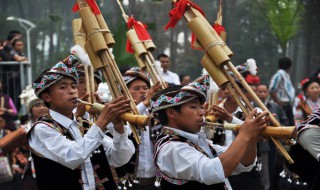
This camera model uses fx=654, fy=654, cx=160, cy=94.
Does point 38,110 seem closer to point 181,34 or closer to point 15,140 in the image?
point 15,140

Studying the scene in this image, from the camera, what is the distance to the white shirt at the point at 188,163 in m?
4.05

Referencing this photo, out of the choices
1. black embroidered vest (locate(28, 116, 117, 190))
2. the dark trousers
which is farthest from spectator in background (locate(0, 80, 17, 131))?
black embroidered vest (locate(28, 116, 117, 190))

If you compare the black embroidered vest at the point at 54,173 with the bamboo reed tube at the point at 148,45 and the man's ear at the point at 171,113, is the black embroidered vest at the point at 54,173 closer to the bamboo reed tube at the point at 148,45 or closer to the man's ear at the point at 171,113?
the man's ear at the point at 171,113

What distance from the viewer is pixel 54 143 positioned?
4.57 metres

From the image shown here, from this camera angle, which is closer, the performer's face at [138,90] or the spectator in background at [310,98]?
the performer's face at [138,90]

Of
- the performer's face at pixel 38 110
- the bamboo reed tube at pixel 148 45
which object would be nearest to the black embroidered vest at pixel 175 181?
the bamboo reed tube at pixel 148 45

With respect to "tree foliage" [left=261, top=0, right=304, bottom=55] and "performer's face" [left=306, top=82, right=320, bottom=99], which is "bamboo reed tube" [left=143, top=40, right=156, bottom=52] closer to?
"performer's face" [left=306, top=82, right=320, bottom=99]

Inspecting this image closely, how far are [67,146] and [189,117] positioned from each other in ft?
2.86

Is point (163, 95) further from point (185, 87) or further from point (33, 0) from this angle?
point (33, 0)

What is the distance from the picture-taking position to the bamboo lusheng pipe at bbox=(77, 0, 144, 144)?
4570mm

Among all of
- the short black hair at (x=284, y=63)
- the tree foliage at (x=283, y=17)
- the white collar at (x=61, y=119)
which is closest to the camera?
the white collar at (x=61, y=119)

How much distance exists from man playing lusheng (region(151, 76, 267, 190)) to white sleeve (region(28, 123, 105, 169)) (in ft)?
1.48

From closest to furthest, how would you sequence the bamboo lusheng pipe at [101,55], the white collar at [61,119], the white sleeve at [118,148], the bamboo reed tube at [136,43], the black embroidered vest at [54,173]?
the bamboo lusheng pipe at [101,55]
the black embroidered vest at [54,173]
the white collar at [61,119]
the white sleeve at [118,148]
the bamboo reed tube at [136,43]

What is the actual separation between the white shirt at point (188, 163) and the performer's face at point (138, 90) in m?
2.44
